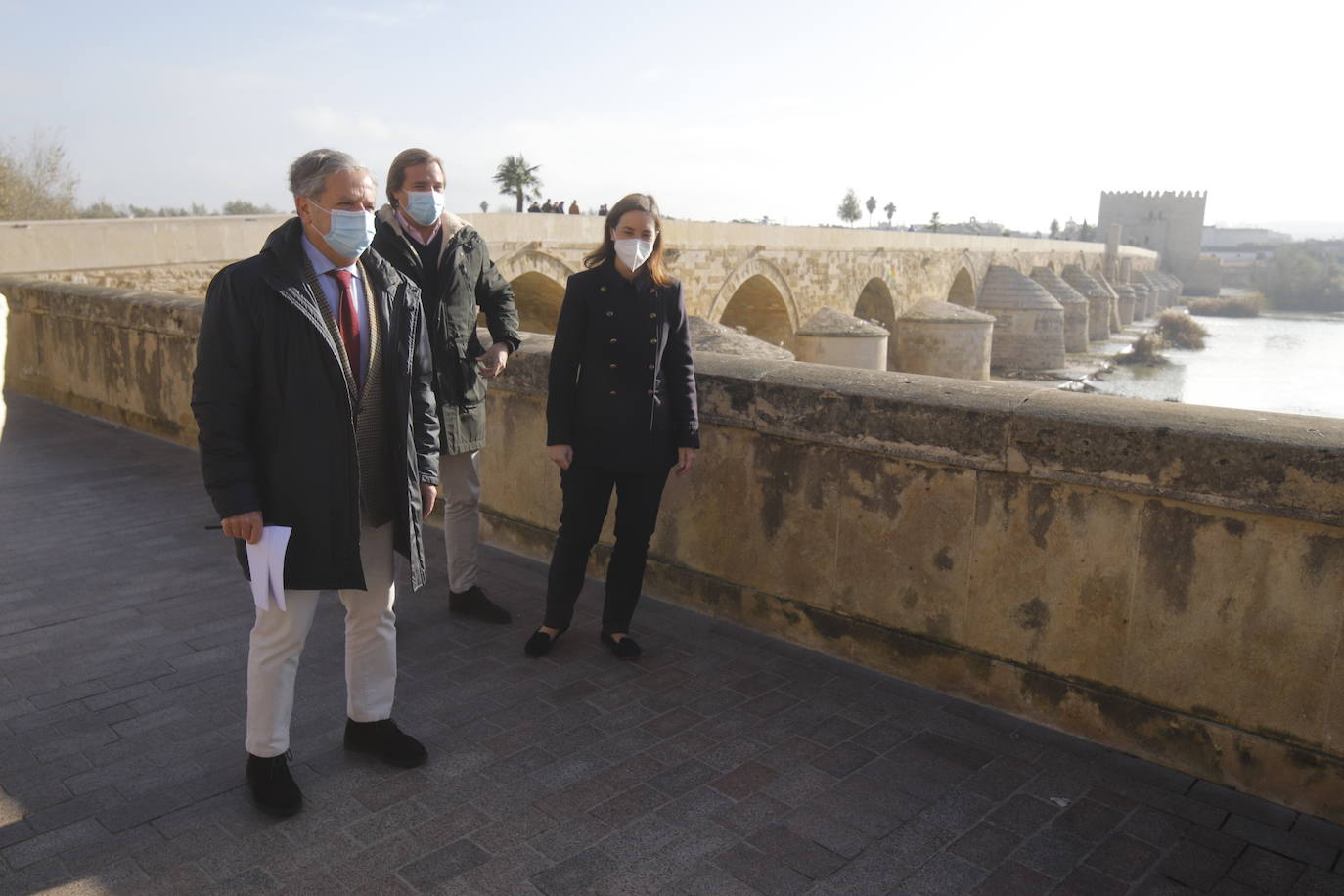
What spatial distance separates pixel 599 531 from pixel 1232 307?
3217 inches

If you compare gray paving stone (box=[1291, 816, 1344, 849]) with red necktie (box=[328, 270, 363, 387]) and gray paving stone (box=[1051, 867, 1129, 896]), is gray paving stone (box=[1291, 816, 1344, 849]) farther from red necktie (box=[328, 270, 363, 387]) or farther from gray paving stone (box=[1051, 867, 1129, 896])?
red necktie (box=[328, 270, 363, 387])

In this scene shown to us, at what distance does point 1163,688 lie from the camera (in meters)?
2.70

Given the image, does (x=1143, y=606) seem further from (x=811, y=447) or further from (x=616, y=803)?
(x=616, y=803)

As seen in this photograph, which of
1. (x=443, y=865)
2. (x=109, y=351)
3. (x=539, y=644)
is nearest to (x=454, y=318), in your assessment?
(x=539, y=644)

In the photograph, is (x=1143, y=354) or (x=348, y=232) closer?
(x=348, y=232)

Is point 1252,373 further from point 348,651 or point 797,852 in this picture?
point 348,651

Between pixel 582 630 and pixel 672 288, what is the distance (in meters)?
1.24

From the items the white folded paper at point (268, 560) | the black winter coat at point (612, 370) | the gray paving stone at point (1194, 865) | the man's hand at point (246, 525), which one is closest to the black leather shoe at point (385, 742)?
the white folded paper at point (268, 560)

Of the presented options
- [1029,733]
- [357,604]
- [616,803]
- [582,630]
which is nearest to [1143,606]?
[1029,733]

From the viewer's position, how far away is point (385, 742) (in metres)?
2.61

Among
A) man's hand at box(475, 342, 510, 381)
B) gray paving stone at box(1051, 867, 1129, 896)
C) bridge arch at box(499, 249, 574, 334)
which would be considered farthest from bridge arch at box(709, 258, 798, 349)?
gray paving stone at box(1051, 867, 1129, 896)

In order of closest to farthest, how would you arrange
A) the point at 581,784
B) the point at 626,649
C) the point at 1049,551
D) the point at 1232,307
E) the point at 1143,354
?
the point at 581,784, the point at 1049,551, the point at 626,649, the point at 1143,354, the point at 1232,307

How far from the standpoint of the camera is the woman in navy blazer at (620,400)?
3.21 m

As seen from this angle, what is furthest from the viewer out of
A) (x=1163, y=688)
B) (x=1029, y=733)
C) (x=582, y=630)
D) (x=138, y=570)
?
(x=138, y=570)
